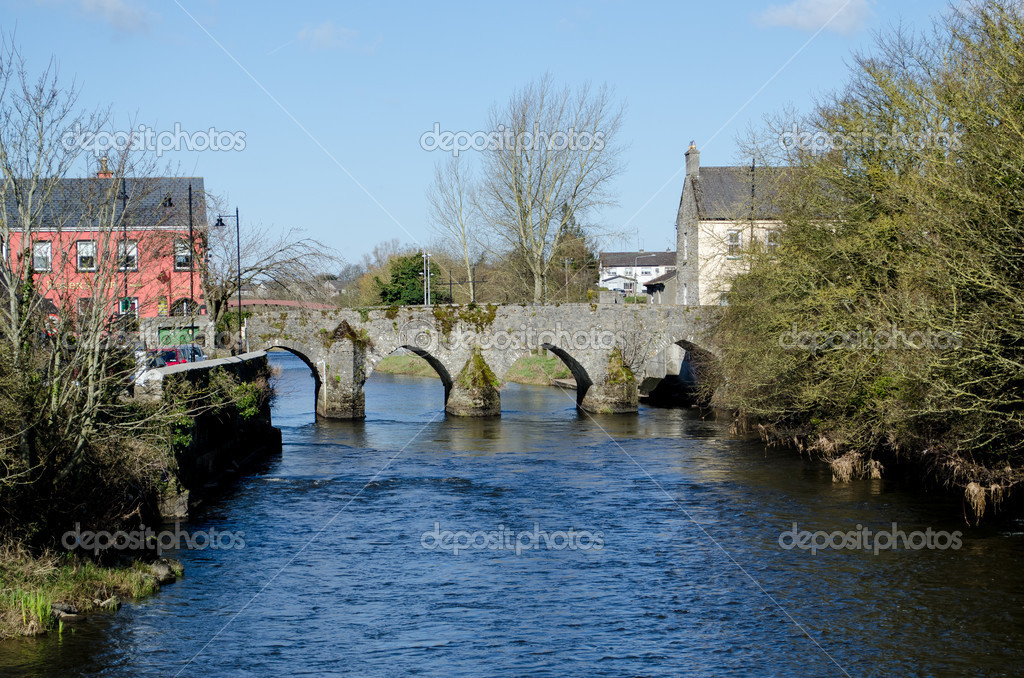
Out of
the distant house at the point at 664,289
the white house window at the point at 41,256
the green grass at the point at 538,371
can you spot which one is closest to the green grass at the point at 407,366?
the green grass at the point at 538,371

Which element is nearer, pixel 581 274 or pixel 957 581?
pixel 957 581

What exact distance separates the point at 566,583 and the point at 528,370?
47.3 metres

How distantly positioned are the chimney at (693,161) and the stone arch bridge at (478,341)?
1374 cm

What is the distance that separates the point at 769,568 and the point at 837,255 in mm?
12509

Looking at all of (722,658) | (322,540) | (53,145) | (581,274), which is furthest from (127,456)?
(581,274)

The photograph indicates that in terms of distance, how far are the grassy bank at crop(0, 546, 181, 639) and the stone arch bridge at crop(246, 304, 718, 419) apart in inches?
1025

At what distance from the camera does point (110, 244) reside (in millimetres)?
17094

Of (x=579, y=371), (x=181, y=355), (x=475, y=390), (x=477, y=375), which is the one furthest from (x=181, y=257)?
(x=579, y=371)

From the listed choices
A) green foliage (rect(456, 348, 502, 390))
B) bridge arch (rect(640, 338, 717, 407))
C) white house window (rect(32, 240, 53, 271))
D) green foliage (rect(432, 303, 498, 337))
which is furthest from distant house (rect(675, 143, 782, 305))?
white house window (rect(32, 240, 53, 271))

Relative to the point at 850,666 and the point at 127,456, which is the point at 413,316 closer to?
the point at 127,456

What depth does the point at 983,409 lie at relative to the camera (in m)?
19.2

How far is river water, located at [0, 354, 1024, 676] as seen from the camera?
14141 mm

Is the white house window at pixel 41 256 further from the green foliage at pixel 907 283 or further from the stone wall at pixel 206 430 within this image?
the green foliage at pixel 907 283

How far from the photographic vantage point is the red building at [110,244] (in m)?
15.4
